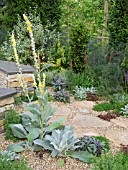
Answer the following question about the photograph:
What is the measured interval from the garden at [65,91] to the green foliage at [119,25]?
0.8 inches

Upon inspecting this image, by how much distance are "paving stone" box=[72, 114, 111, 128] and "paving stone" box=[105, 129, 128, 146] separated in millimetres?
225

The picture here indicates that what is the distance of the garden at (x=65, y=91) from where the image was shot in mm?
2857

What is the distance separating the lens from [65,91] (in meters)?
5.02

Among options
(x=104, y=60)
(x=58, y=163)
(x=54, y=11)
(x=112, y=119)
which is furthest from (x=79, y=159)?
(x=54, y=11)

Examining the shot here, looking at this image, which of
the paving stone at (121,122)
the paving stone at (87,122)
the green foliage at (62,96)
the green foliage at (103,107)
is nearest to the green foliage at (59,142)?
the paving stone at (87,122)

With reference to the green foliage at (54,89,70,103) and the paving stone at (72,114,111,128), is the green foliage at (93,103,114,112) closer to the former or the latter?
the paving stone at (72,114,111,128)

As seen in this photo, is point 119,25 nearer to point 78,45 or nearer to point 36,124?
point 78,45

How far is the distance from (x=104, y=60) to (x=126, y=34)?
757mm

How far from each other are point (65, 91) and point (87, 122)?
1216mm

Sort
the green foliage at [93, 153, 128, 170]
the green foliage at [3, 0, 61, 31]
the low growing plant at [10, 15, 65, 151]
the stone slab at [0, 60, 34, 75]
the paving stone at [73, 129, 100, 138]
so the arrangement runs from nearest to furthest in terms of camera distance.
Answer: the green foliage at [93, 153, 128, 170], the low growing plant at [10, 15, 65, 151], the paving stone at [73, 129, 100, 138], the stone slab at [0, 60, 34, 75], the green foliage at [3, 0, 61, 31]

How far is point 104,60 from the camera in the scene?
19.5 ft

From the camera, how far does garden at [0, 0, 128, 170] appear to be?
2.86 metres

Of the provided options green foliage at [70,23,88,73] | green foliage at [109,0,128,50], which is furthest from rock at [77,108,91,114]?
green foliage at [109,0,128,50]

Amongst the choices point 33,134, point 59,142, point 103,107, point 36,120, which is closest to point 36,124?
point 36,120
